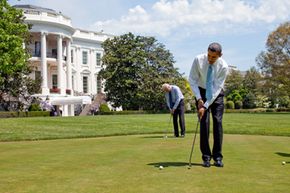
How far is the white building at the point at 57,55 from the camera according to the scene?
63969mm

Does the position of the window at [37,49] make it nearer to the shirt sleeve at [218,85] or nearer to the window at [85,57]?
the window at [85,57]

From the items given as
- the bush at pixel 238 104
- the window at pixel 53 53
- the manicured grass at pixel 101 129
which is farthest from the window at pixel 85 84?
the manicured grass at pixel 101 129

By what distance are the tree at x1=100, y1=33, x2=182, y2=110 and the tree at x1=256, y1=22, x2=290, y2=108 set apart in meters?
15.5

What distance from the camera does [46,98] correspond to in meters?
62.6

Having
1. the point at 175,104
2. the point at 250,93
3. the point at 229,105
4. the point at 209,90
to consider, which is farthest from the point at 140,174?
the point at 250,93

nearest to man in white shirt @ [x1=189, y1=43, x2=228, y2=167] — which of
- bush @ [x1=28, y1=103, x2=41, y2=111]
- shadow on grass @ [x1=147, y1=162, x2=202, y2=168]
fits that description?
shadow on grass @ [x1=147, y1=162, x2=202, y2=168]

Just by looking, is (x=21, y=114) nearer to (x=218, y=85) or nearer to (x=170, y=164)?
(x=170, y=164)

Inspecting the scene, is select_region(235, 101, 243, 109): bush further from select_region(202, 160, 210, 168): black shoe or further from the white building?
select_region(202, 160, 210, 168): black shoe

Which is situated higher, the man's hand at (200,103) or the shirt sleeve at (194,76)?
the shirt sleeve at (194,76)

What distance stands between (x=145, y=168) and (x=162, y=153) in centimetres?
231

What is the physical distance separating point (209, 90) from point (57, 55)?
61888 mm

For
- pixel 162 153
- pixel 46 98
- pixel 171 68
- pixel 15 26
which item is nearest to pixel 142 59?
pixel 171 68

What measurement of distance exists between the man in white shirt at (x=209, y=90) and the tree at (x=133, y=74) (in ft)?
192

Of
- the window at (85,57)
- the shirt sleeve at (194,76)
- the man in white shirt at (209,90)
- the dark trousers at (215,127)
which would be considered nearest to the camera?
the man in white shirt at (209,90)
